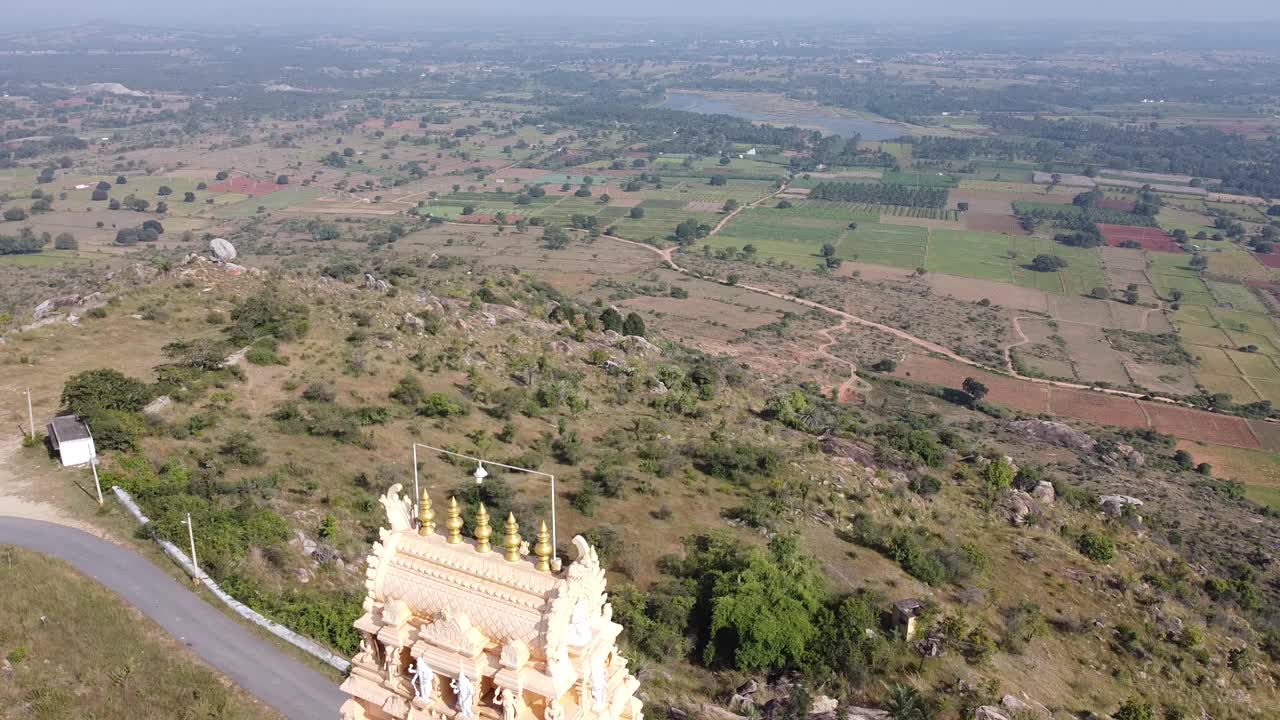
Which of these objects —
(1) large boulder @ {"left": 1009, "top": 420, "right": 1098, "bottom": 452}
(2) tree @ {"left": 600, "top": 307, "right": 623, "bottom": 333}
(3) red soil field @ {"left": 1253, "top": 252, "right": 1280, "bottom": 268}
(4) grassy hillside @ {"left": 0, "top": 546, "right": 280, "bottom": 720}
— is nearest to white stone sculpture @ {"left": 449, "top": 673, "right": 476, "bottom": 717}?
(4) grassy hillside @ {"left": 0, "top": 546, "right": 280, "bottom": 720}

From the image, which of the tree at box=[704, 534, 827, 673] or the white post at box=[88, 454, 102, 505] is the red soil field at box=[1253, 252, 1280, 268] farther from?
the white post at box=[88, 454, 102, 505]

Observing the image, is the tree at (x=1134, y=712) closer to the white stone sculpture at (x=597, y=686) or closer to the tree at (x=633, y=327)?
the white stone sculpture at (x=597, y=686)

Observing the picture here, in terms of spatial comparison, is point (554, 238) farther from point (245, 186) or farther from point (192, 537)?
point (192, 537)

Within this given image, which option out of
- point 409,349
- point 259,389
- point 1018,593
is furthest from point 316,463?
point 1018,593

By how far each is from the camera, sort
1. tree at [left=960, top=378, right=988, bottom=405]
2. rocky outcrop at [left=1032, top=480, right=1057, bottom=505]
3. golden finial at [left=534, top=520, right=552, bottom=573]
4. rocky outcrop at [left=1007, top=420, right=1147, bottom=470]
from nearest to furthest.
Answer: golden finial at [left=534, top=520, right=552, bottom=573] < rocky outcrop at [left=1032, top=480, right=1057, bottom=505] < rocky outcrop at [left=1007, top=420, right=1147, bottom=470] < tree at [left=960, top=378, right=988, bottom=405]

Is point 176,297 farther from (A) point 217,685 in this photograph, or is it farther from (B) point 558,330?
(A) point 217,685

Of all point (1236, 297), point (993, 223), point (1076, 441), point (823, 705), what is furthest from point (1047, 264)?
point (823, 705)
